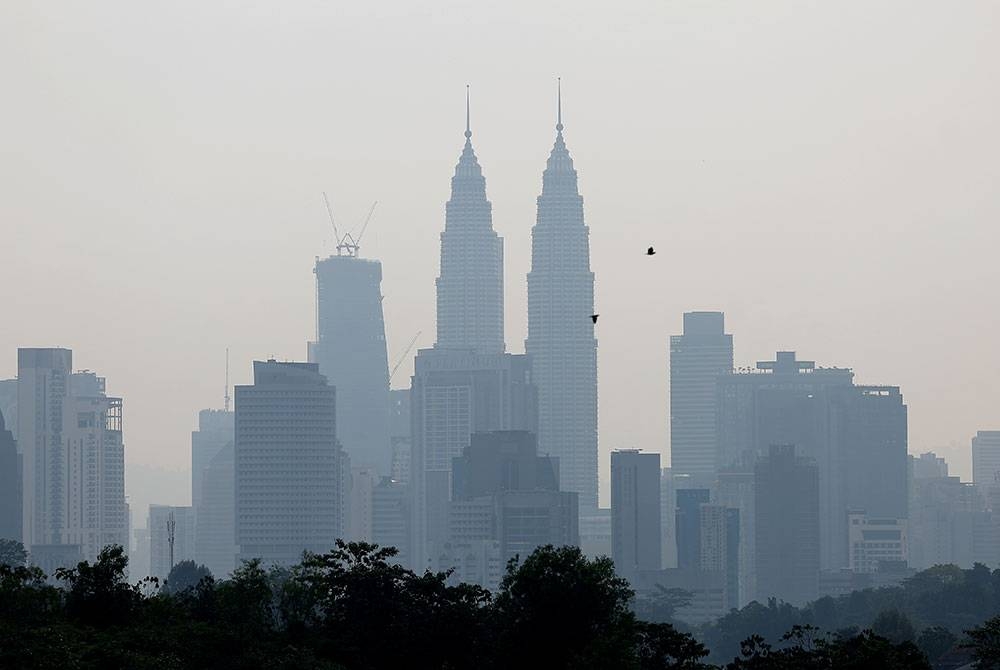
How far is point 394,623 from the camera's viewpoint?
99625 millimetres

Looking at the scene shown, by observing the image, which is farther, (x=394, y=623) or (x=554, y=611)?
(x=394, y=623)

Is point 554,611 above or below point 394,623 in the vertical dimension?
above

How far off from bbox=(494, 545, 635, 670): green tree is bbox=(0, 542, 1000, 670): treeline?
6cm

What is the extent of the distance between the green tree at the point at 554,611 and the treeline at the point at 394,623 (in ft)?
0.20

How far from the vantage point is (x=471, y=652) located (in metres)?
98.2

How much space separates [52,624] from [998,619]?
123ft

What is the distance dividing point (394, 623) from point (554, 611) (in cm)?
728

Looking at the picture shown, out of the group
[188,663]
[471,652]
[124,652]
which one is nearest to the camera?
[124,652]

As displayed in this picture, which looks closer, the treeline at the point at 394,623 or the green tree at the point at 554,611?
the treeline at the point at 394,623

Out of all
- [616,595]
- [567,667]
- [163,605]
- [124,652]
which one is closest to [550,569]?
[616,595]

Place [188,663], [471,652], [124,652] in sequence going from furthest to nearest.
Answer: [471,652] → [188,663] → [124,652]

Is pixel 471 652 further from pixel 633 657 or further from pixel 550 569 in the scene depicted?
pixel 633 657

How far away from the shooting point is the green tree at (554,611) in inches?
3789

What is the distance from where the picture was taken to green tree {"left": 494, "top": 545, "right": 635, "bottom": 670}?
9625 centimetres
